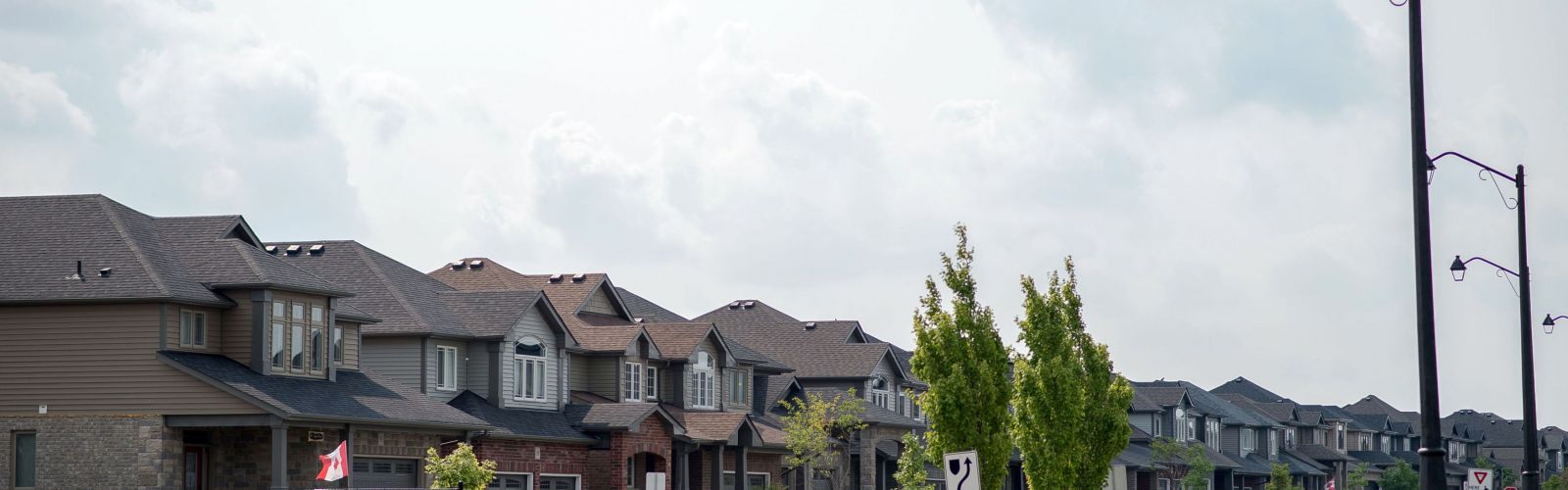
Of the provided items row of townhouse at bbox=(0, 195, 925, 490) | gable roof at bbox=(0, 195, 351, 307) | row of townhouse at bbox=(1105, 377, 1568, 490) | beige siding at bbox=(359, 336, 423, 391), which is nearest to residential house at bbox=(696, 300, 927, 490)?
row of townhouse at bbox=(0, 195, 925, 490)

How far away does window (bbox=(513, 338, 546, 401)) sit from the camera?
47.9 meters

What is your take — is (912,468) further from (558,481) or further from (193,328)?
(193,328)

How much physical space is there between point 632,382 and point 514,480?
8.24m

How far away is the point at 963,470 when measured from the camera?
19891 millimetres

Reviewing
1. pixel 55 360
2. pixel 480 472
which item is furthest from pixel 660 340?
pixel 55 360

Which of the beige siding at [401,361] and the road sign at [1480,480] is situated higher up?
the beige siding at [401,361]

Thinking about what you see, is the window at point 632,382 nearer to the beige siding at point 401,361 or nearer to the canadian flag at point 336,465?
the beige siding at point 401,361

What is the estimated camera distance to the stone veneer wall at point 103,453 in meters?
34.7

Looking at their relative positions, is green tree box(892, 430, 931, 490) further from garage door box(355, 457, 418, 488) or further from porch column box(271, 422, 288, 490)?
porch column box(271, 422, 288, 490)

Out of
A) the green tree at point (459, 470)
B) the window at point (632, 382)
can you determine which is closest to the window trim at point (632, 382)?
the window at point (632, 382)

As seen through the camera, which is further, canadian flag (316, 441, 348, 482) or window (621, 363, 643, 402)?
window (621, 363, 643, 402)

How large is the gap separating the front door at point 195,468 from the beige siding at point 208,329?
6.72ft

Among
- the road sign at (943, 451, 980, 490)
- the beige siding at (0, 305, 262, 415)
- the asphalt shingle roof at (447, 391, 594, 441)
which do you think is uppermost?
the beige siding at (0, 305, 262, 415)

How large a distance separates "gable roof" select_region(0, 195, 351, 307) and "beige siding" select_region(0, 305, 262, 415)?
1.47 feet
